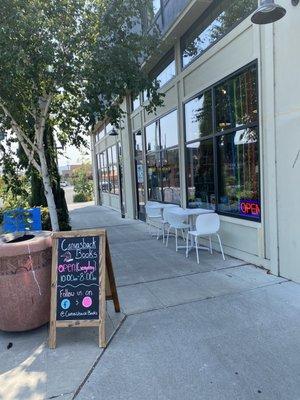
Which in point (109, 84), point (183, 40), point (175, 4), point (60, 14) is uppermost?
point (175, 4)

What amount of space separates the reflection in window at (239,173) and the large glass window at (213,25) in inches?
73.8

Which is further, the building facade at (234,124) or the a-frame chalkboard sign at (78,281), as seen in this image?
the building facade at (234,124)

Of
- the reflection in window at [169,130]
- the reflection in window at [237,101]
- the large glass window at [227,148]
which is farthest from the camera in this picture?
the reflection in window at [169,130]

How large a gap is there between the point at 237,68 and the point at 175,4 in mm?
2805

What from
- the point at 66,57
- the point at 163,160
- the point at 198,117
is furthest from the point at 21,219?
the point at 198,117

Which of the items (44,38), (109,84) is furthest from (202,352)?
(44,38)

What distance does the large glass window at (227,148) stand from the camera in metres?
5.67

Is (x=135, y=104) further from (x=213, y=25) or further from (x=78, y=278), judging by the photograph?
(x=78, y=278)

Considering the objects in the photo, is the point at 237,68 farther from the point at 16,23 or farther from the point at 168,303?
the point at 168,303

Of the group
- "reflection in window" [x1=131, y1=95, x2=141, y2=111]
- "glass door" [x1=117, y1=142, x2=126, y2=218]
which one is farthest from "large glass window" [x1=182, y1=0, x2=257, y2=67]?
"glass door" [x1=117, y1=142, x2=126, y2=218]

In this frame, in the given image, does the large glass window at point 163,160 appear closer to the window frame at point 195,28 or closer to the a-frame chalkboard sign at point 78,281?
the window frame at point 195,28


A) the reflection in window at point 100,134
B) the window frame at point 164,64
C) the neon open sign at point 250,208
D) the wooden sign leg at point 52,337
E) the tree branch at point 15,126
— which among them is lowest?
the wooden sign leg at point 52,337

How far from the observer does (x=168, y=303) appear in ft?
14.4

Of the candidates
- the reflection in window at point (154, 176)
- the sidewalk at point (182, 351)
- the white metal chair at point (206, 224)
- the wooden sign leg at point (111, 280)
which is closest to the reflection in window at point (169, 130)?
the reflection in window at point (154, 176)
